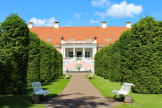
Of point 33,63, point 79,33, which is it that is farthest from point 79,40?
point 33,63

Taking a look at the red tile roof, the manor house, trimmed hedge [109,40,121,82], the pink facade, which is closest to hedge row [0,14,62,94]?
trimmed hedge [109,40,121,82]

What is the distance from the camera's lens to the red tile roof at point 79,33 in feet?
129

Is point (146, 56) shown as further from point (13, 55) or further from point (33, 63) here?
point (33, 63)

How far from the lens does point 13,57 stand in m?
7.82

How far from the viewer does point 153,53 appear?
7.89 metres

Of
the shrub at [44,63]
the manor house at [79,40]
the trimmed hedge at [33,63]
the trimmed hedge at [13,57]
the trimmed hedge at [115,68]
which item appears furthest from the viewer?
the manor house at [79,40]

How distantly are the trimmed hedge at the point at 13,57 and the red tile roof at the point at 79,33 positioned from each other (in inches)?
1203

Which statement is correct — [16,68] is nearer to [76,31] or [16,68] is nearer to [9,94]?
[9,94]

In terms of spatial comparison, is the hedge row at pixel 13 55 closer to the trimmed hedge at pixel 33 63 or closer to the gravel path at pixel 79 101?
the gravel path at pixel 79 101

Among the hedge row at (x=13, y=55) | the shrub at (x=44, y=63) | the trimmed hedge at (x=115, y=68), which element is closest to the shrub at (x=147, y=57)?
the trimmed hedge at (x=115, y=68)

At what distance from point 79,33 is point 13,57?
34.2 metres

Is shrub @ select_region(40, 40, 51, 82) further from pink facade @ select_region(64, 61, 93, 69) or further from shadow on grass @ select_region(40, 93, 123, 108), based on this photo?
pink facade @ select_region(64, 61, 93, 69)

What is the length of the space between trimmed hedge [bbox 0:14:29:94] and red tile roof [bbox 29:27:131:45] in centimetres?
3057

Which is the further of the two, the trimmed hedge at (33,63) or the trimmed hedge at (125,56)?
the trimmed hedge at (125,56)
